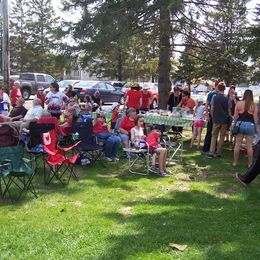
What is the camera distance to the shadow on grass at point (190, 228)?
177 inches

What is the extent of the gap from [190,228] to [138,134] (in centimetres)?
365

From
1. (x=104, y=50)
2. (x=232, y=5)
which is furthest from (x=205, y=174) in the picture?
(x=232, y=5)

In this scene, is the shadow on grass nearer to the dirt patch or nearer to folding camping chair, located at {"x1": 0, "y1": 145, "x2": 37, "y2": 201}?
folding camping chair, located at {"x1": 0, "y1": 145, "x2": 37, "y2": 201}

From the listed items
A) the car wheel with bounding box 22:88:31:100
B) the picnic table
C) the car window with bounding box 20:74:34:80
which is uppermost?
the car window with bounding box 20:74:34:80

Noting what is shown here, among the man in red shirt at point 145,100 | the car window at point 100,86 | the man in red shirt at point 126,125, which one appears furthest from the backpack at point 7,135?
the car window at point 100,86

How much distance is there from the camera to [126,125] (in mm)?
9523

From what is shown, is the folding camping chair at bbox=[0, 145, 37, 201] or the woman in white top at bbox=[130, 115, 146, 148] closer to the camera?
the folding camping chair at bbox=[0, 145, 37, 201]

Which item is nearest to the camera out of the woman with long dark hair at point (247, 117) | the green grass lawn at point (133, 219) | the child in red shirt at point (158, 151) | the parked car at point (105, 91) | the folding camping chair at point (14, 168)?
the green grass lawn at point (133, 219)

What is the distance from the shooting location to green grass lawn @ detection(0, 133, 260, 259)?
447 cm

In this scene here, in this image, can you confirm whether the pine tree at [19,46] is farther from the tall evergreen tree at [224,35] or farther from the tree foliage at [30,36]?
the tall evergreen tree at [224,35]

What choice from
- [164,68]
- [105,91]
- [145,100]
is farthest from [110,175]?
[105,91]

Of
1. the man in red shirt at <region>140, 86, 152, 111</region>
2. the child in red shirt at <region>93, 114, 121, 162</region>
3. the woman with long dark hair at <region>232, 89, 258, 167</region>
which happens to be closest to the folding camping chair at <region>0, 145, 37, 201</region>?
the child in red shirt at <region>93, 114, 121, 162</region>

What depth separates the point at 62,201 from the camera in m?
6.22

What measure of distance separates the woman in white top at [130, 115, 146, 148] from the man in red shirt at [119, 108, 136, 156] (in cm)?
59
